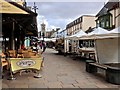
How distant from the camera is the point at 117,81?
929 cm

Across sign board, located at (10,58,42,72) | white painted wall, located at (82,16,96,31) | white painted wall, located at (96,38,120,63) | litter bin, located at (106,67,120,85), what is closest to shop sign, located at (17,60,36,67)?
sign board, located at (10,58,42,72)

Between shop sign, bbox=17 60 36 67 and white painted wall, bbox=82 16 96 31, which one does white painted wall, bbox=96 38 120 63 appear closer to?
shop sign, bbox=17 60 36 67

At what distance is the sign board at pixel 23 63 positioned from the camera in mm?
10270

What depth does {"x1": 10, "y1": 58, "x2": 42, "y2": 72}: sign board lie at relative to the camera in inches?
404

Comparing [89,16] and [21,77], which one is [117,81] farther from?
[89,16]

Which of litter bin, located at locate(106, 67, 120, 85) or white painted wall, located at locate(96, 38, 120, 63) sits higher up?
white painted wall, located at locate(96, 38, 120, 63)

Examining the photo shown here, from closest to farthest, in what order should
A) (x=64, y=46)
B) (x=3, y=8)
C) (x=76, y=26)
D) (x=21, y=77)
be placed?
(x=3, y=8)
(x=21, y=77)
(x=64, y=46)
(x=76, y=26)

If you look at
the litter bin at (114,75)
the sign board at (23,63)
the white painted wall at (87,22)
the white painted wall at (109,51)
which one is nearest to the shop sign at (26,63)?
the sign board at (23,63)

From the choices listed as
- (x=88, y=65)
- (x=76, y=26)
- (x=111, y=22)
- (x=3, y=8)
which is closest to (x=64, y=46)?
(x=111, y=22)

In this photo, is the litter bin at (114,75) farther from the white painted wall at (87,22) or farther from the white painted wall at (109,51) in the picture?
the white painted wall at (87,22)

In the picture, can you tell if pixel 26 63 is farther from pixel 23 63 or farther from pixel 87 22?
pixel 87 22

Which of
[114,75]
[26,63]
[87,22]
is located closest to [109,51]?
[114,75]

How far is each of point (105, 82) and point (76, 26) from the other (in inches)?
2546

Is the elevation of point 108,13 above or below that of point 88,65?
above
